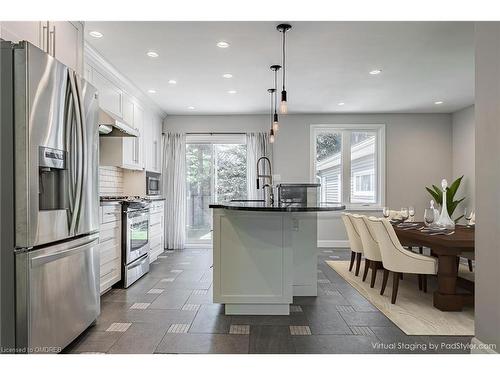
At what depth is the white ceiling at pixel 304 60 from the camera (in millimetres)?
3309

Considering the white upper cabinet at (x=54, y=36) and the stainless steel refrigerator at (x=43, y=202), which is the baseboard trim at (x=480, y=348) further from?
the white upper cabinet at (x=54, y=36)

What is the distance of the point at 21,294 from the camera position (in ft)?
6.37

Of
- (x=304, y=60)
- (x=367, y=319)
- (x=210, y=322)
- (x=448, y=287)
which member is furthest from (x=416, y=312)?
(x=304, y=60)

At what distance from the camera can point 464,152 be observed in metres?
6.54

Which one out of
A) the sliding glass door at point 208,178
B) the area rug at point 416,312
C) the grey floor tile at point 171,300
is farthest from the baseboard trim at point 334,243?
the grey floor tile at point 171,300

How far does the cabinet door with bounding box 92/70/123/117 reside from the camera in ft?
13.3

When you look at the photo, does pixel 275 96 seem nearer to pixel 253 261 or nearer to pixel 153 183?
pixel 153 183

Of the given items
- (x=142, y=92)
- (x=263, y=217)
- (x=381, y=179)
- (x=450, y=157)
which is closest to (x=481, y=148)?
(x=263, y=217)

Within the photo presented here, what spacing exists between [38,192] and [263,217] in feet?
5.43

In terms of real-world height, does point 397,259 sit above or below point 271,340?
above

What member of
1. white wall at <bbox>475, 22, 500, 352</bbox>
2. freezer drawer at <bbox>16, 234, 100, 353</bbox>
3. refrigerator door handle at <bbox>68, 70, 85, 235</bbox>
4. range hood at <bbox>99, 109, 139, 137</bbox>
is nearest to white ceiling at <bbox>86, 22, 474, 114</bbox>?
range hood at <bbox>99, 109, 139, 137</bbox>

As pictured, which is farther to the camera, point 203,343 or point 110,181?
point 110,181

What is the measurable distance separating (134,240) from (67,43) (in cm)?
234
